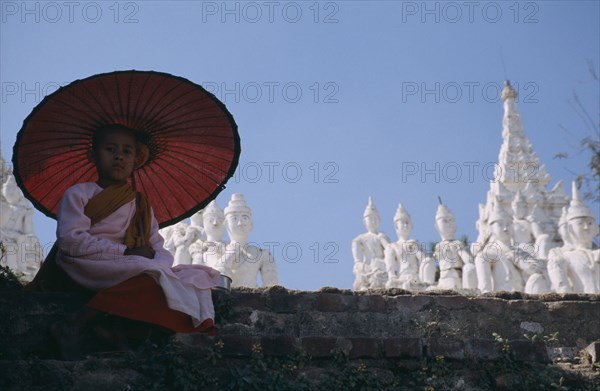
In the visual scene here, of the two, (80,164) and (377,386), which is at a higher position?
(80,164)

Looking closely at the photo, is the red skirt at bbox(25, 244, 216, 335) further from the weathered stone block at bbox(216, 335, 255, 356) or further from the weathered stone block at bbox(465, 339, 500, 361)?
the weathered stone block at bbox(465, 339, 500, 361)

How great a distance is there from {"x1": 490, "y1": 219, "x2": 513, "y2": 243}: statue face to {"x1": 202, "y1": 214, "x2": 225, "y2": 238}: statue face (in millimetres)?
6153

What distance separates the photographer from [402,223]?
21.8 meters

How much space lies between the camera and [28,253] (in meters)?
17.8

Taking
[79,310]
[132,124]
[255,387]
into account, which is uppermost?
[132,124]

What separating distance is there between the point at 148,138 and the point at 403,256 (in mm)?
13168

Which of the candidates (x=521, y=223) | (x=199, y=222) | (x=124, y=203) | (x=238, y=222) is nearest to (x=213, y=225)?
(x=238, y=222)

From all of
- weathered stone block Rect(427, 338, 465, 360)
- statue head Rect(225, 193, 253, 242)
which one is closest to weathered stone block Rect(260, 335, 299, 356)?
weathered stone block Rect(427, 338, 465, 360)

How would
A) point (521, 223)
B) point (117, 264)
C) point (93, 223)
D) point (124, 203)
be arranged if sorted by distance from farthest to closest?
point (521, 223), point (124, 203), point (93, 223), point (117, 264)

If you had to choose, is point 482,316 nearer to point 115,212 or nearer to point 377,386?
point 377,386

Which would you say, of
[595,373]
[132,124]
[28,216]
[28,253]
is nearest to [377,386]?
[595,373]

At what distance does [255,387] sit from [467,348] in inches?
54.9

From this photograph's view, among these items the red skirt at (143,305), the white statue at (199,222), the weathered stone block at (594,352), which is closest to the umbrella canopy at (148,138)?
the red skirt at (143,305)

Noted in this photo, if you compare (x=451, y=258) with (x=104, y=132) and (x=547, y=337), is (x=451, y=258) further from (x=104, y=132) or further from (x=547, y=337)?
(x=104, y=132)
